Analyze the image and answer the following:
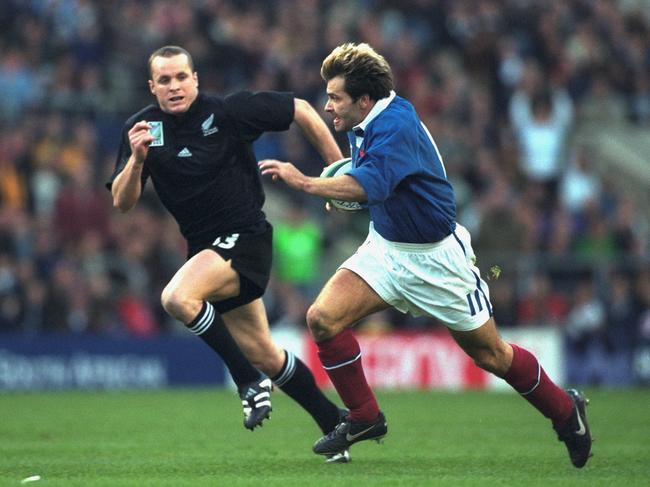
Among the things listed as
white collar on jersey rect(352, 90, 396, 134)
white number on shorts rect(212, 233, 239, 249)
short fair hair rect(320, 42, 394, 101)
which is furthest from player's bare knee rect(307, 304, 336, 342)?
short fair hair rect(320, 42, 394, 101)

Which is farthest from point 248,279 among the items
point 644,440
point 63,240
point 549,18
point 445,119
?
point 549,18

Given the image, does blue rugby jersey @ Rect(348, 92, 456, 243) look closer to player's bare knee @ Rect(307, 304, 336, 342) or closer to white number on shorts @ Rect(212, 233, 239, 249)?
player's bare knee @ Rect(307, 304, 336, 342)

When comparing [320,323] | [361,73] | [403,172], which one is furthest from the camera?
[320,323]

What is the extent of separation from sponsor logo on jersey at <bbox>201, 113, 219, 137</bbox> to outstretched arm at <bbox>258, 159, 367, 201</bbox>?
1.38m

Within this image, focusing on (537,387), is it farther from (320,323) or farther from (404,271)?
(320,323)

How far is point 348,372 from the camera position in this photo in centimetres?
804

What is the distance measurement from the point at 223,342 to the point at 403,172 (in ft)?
5.30

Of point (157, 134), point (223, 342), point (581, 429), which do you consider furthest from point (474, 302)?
point (157, 134)

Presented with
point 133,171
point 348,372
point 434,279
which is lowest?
point 348,372

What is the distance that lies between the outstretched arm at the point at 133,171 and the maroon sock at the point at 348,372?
144 cm

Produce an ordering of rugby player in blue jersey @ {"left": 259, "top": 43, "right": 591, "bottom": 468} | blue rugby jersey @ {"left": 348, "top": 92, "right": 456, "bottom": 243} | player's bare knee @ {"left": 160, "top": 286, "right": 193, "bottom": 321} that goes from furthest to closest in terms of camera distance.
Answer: player's bare knee @ {"left": 160, "top": 286, "right": 193, "bottom": 321} → rugby player in blue jersey @ {"left": 259, "top": 43, "right": 591, "bottom": 468} → blue rugby jersey @ {"left": 348, "top": 92, "right": 456, "bottom": 243}

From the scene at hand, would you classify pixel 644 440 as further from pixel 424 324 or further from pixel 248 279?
pixel 424 324

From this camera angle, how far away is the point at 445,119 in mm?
19812

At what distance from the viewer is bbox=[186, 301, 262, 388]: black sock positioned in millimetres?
8250
